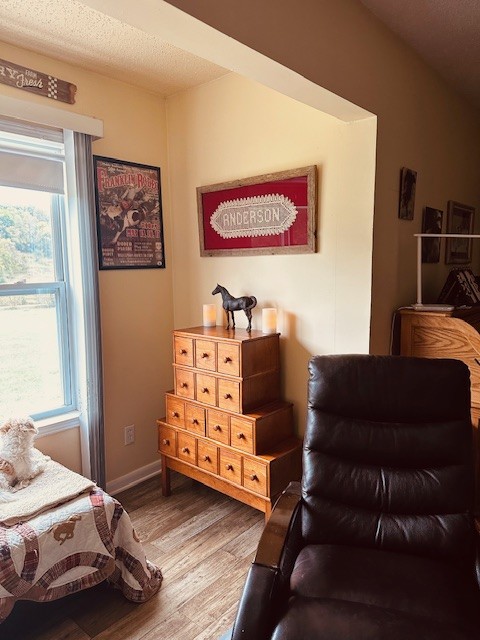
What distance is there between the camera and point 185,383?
2590mm

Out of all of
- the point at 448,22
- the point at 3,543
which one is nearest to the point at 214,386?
the point at 3,543

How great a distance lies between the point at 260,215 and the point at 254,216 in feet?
0.16

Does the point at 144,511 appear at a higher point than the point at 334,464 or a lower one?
lower

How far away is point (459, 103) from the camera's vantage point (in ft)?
9.62

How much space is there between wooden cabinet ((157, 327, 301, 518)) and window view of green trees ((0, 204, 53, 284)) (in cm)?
85

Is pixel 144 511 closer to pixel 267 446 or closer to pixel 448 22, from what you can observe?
pixel 267 446

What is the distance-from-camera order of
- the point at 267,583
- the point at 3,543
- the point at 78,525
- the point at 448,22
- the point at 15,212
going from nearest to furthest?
1. the point at 267,583
2. the point at 3,543
3. the point at 78,525
4. the point at 448,22
5. the point at 15,212

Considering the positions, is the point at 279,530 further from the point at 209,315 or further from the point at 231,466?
the point at 209,315

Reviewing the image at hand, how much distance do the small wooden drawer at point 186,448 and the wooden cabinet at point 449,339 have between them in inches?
51.2

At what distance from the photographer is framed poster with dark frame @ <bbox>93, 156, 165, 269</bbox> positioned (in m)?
2.62

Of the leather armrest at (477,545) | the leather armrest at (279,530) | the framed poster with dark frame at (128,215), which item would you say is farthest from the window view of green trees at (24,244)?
the leather armrest at (477,545)

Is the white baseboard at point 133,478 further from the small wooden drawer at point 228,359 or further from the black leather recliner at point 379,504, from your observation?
the black leather recliner at point 379,504

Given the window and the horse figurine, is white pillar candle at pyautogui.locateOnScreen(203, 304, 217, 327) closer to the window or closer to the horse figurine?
the horse figurine

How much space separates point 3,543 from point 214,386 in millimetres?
1197
